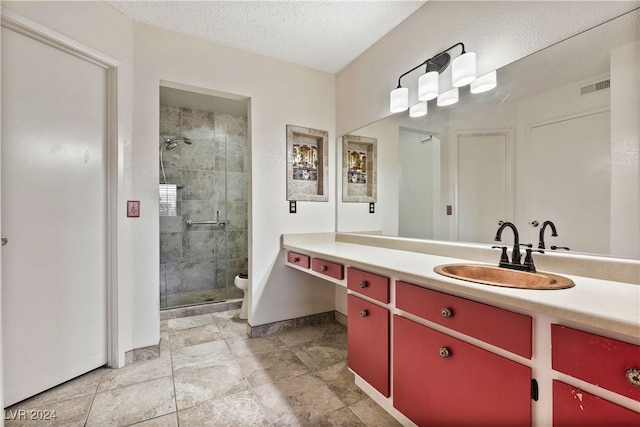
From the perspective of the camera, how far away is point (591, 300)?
0.81 m

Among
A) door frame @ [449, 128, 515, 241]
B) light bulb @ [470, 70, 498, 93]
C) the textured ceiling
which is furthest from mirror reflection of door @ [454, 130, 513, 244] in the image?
the textured ceiling

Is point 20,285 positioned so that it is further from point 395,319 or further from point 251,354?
point 395,319

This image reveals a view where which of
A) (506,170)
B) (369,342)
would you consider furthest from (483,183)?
(369,342)

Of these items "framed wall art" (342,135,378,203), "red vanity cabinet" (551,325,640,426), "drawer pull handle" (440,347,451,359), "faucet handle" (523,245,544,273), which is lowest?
"drawer pull handle" (440,347,451,359)

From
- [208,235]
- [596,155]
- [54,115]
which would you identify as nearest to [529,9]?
[596,155]

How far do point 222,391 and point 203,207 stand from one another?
2.39m

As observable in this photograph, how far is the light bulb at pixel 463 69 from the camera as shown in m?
1.55

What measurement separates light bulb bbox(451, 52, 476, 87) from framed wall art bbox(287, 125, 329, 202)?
1.37 metres

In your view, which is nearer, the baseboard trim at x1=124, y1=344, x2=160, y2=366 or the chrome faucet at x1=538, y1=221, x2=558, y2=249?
the chrome faucet at x1=538, y1=221, x2=558, y2=249

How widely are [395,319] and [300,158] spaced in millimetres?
1791

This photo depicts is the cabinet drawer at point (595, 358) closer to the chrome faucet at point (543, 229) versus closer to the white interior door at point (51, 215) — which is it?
the chrome faucet at point (543, 229)

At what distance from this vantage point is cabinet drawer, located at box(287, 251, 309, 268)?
7.26 ft

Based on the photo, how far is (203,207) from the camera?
3.58m

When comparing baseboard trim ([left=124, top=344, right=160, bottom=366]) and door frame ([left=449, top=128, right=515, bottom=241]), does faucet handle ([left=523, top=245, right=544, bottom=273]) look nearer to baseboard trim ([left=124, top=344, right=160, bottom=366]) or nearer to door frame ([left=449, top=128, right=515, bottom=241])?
door frame ([left=449, top=128, right=515, bottom=241])
